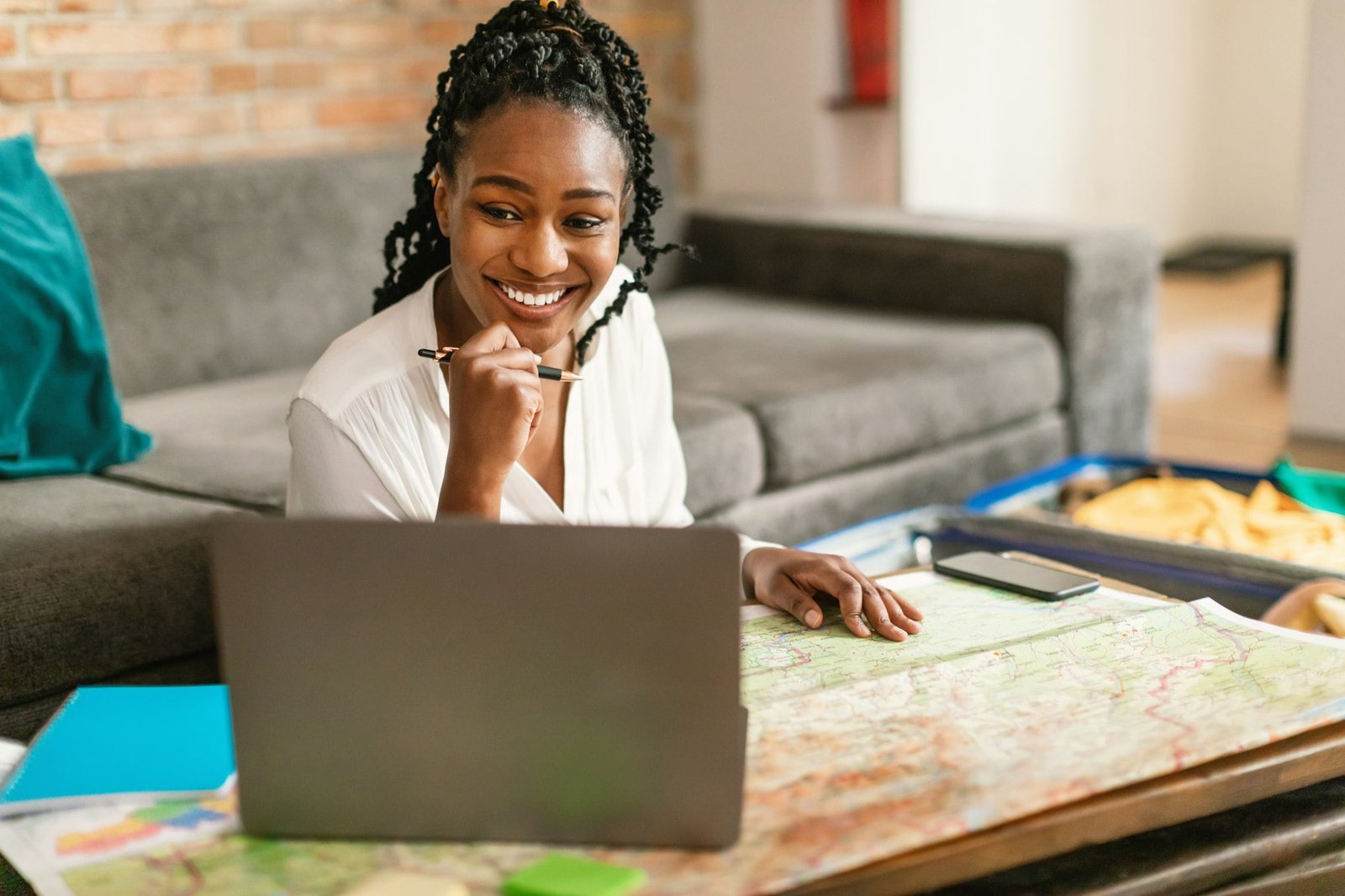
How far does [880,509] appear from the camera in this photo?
270 centimetres

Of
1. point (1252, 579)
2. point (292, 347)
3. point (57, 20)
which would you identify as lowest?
point (1252, 579)

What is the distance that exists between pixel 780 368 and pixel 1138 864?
1.78 metres

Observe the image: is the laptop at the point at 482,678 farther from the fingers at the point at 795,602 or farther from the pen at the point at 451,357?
the pen at the point at 451,357

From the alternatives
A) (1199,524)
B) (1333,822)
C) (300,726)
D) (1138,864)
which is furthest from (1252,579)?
(300,726)

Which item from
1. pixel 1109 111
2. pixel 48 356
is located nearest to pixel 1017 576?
pixel 48 356

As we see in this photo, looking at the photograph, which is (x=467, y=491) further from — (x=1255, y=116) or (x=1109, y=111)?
(x=1255, y=116)

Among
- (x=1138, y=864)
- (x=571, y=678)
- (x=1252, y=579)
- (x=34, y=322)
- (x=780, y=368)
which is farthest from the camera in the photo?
(x=780, y=368)

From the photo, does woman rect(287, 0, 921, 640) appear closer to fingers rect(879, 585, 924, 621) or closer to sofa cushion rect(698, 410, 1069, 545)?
fingers rect(879, 585, 924, 621)

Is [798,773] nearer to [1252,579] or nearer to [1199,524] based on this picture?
[1252,579]

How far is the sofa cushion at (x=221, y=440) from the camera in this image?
6.57 ft

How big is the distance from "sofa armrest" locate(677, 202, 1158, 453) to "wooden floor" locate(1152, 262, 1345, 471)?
486 millimetres

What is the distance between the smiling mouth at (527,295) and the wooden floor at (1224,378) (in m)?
2.46

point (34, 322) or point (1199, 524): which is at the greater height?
point (34, 322)

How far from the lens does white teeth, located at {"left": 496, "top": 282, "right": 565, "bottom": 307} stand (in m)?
1.40
